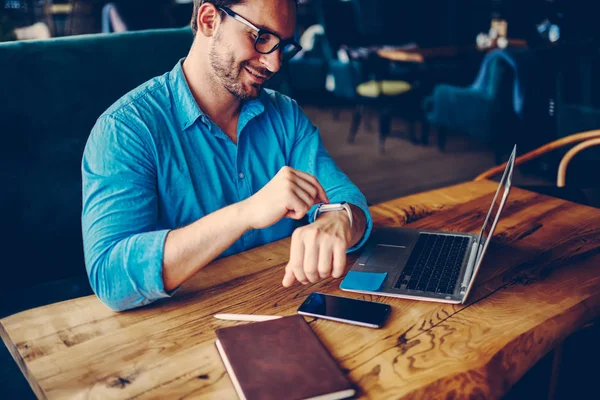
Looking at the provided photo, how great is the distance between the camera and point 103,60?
1.58 metres

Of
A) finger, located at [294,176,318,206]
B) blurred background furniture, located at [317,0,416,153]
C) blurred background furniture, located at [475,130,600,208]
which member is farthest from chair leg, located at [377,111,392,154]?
finger, located at [294,176,318,206]

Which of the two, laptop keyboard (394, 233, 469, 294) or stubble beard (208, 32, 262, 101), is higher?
stubble beard (208, 32, 262, 101)

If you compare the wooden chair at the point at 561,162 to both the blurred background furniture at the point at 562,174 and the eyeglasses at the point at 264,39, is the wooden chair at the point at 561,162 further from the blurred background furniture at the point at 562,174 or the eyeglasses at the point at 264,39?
the eyeglasses at the point at 264,39

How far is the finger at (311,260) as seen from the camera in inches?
37.1

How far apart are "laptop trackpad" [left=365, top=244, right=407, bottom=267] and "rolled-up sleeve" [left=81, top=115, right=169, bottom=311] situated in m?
0.45

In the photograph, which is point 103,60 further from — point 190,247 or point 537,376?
point 537,376

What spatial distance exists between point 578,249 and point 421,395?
665 millimetres

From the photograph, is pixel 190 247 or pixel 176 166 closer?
pixel 190 247

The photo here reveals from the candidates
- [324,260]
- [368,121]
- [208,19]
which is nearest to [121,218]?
[324,260]

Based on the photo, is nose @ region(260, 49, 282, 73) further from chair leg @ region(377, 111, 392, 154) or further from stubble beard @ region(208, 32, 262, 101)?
chair leg @ region(377, 111, 392, 154)

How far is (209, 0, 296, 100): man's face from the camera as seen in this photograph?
122cm

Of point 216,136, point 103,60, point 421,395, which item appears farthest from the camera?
point 103,60

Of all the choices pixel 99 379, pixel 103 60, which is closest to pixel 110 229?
pixel 99 379

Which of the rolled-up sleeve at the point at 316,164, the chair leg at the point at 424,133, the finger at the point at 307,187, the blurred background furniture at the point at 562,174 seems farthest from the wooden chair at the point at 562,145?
the chair leg at the point at 424,133
